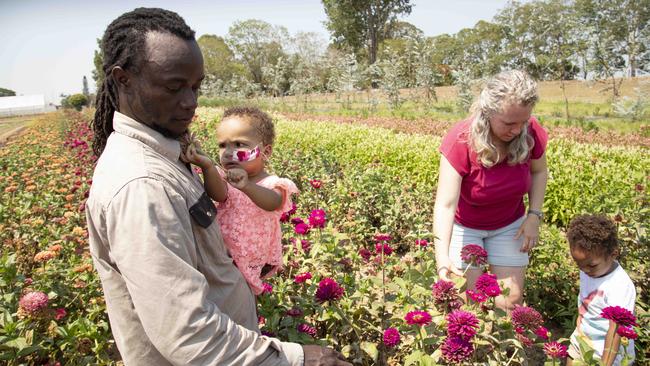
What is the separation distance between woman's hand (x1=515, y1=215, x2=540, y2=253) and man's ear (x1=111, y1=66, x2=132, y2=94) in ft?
7.47

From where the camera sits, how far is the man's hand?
1.05 m

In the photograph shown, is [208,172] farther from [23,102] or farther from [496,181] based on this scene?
[23,102]

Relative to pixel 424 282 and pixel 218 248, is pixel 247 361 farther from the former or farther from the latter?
pixel 424 282

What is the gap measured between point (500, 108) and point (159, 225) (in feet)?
6.30

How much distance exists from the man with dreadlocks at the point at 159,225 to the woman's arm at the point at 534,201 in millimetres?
1851

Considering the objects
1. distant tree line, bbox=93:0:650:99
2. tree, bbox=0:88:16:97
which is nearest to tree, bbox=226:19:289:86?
distant tree line, bbox=93:0:650:99

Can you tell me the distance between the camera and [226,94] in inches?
1383

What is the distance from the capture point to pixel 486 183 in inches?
97.6

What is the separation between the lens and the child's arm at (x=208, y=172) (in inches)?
48.8

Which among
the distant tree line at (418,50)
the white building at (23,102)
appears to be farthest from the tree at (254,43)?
the white building at (23,102)

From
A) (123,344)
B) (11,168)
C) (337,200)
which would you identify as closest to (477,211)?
(123,344)

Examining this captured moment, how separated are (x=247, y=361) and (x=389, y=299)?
1401 millimetres

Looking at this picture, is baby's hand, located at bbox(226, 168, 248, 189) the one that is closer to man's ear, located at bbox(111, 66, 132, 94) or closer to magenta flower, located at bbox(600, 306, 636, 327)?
man's ear, located at bbox(111, 66, 132, 94)

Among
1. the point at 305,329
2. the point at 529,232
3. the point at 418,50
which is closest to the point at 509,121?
the point at 529,232
